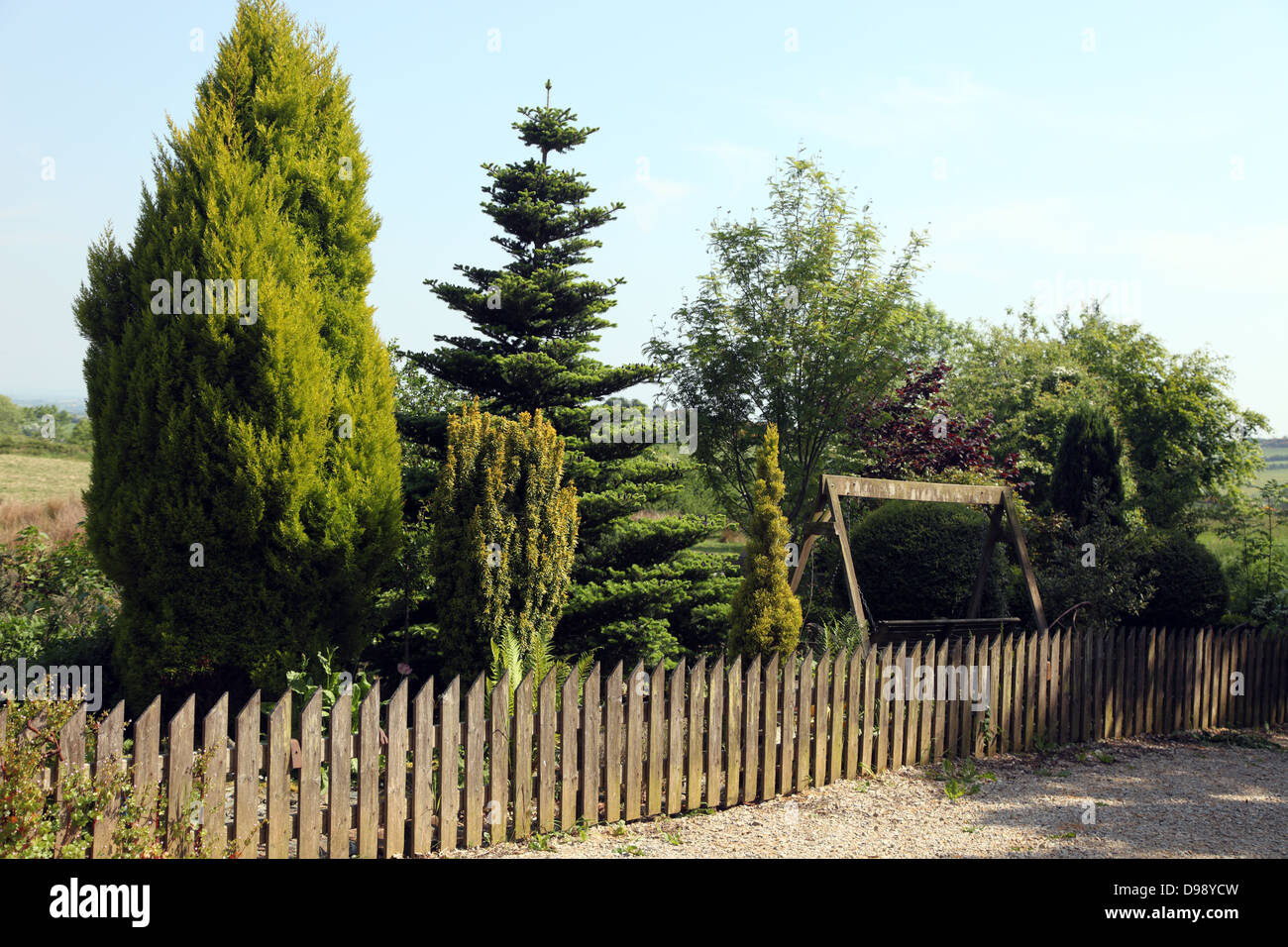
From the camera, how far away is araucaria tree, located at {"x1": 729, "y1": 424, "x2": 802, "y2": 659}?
864cm

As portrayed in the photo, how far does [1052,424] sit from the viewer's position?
2111 centimetres

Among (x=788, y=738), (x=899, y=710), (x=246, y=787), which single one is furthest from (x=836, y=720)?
(x=246, y=787)

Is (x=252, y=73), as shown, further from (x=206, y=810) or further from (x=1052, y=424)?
(x=1052, y=424)

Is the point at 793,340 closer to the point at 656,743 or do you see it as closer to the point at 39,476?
the point at 656,743

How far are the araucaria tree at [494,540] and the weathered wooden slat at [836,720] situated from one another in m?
2.31

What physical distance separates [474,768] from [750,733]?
6.97ft

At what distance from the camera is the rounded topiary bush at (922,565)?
12.0 meters

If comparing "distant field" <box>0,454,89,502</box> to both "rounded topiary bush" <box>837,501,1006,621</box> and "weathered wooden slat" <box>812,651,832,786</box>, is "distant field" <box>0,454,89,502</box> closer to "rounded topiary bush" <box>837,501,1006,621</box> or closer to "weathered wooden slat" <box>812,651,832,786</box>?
"rounded topiary bush" <box>837,501,1006,621</box>

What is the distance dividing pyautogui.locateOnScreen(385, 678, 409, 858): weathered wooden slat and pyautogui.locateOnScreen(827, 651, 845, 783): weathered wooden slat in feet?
11.1

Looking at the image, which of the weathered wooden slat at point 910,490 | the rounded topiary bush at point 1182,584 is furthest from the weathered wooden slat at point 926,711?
the rounded topiary bush at point 1182,584

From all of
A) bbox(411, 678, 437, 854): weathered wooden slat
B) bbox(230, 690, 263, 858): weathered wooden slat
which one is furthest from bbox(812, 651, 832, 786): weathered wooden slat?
bbox(230, 690, 263, 858): weathered wooden slat

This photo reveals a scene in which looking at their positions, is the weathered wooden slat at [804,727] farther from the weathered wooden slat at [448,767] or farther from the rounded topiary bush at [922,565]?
the rounded topiary bush at [922,565]

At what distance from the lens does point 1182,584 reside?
12734mm

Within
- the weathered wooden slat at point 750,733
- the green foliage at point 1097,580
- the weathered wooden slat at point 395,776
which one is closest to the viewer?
the weathered wooden slat at point 395,776
